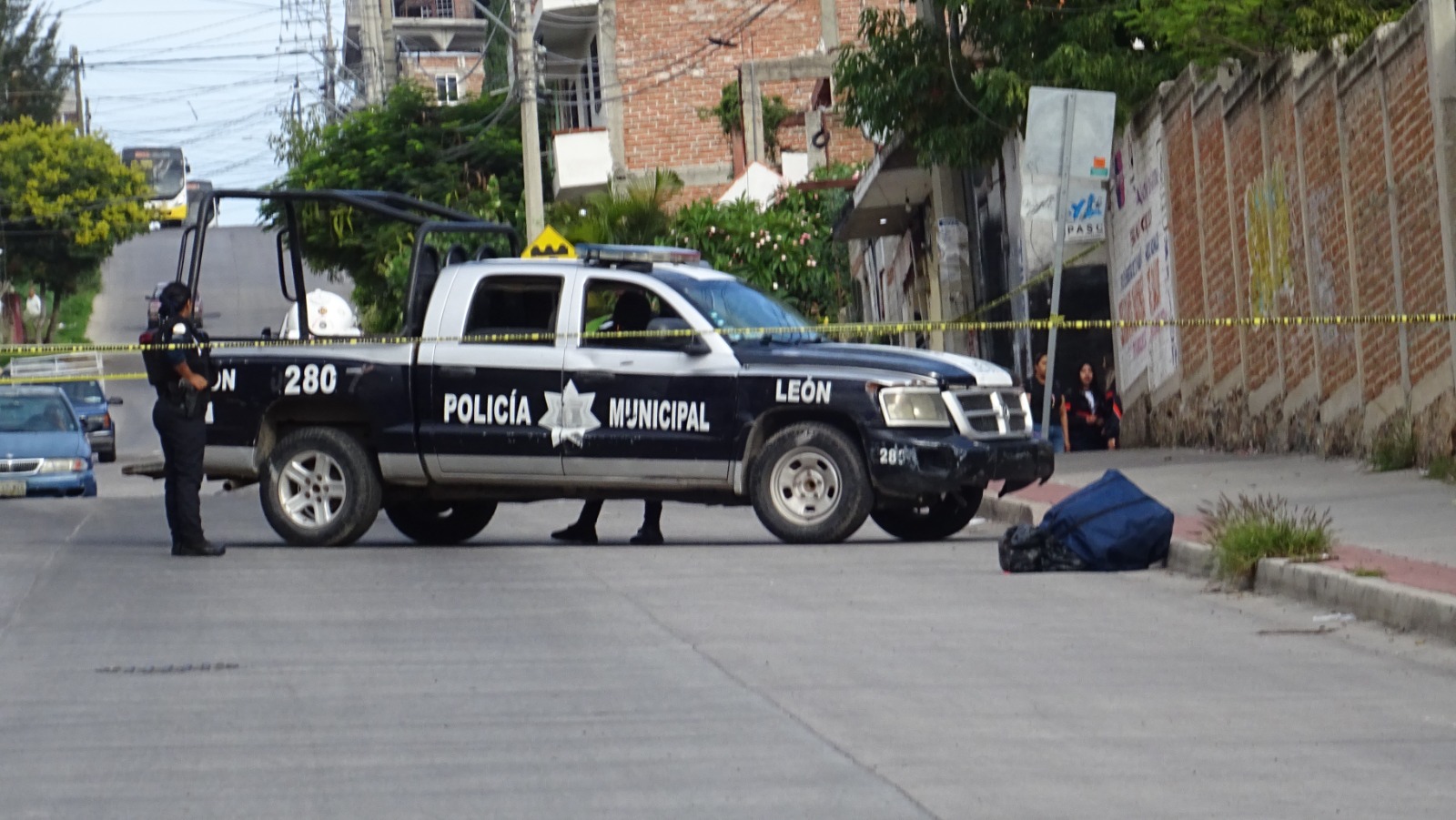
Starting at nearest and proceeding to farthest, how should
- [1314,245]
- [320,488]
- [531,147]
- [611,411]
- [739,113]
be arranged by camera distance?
[611,411]
[320,488]
[1314,245]
[531,147]
[739,113]

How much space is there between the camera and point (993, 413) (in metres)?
14.9

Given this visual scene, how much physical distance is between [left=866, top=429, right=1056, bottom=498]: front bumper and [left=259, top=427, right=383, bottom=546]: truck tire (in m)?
3.54

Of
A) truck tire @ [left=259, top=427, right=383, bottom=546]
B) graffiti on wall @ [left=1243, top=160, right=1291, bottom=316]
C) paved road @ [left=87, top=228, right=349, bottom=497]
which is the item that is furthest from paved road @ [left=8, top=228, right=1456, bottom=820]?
paved road @ [left=87, top=228, right=349, bottom=497]

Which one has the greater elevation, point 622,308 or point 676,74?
point 676,74

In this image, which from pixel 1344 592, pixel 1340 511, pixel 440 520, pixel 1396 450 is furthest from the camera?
pixel 440 520

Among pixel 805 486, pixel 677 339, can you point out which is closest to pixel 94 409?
pixel 677 339

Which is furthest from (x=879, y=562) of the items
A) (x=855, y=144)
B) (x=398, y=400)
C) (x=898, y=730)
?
(x=855, y=144)

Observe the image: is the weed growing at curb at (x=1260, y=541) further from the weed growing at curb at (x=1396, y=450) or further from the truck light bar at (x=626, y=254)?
the truck light bar at (x=626, y=254)

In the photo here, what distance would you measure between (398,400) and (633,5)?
37.3m

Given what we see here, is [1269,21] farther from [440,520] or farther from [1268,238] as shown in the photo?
[440,520]

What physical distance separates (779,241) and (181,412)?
25004mm

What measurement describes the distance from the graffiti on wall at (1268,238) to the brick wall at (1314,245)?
0.02 meters

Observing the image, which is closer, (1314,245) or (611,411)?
(611,411)

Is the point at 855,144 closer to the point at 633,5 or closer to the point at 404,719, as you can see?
the point at 633,5
